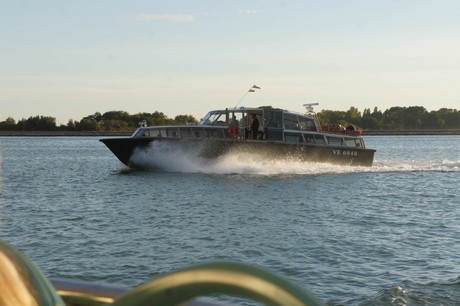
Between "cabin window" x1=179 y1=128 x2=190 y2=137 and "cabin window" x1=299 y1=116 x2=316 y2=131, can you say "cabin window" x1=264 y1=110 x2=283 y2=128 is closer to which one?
"cabin window" x1=299 y1=116 x2=316 y2=131

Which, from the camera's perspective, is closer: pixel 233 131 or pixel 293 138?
pixel 233 131

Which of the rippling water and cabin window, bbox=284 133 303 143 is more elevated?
cabin window, bbox=284 133 303 143

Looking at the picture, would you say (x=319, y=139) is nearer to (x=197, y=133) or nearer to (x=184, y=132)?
(x=197, y=133)

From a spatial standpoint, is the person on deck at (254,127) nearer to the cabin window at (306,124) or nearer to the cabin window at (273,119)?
the cabin window at (273,119)

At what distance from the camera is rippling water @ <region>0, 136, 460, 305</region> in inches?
571

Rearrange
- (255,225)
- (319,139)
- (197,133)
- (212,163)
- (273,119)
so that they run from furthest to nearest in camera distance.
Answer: (319,139)
(212,163)
(273,119)
(197,133)
(255,225)

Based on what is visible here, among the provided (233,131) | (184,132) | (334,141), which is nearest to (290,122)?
(334,141)

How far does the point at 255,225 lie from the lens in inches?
889

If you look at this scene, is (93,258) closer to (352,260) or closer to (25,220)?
(352,260)

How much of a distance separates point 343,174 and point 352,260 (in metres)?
Result: 23.8

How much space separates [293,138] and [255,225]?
13.1 m

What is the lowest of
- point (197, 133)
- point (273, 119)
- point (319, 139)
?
point (319, 139)

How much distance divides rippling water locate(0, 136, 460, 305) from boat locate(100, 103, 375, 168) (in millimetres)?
708

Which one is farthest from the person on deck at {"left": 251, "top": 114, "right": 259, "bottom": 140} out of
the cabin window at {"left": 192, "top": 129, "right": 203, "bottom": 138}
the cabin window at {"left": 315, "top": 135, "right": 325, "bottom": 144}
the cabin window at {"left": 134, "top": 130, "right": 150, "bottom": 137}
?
the cabin window at {"left": 134, "top": 130, "right": 150, "bottom": 137}
